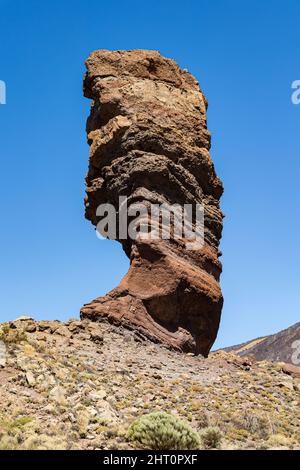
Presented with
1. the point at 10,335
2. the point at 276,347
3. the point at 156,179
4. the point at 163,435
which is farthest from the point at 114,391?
the point at 276,347

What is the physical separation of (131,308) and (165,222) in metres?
4.24

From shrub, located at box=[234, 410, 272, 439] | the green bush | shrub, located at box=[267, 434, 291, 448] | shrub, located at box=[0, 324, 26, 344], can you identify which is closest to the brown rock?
shrub, located at box=[234, 410, 272, 439]

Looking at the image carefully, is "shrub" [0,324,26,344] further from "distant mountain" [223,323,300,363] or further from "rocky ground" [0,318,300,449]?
"distant mountain" [223,323,300,363]

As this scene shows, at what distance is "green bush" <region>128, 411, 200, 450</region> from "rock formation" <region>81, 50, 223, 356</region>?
8.72 meters

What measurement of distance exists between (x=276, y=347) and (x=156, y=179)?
57329mm

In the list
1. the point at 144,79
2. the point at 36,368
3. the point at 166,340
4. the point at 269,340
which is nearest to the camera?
the point at 36,368

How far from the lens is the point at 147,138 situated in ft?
75.2

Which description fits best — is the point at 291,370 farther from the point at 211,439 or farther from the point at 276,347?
the point at 276,347

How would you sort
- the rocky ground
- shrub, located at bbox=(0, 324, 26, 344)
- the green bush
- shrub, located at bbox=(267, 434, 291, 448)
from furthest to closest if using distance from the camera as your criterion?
shrub, located at bbox=(0, 324, 26, 344)
shrub, located at bbox=(267, 434, 291, 448)
the rocky ground
the green bush

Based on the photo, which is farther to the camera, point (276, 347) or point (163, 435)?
point (276, 347)

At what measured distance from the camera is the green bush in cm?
1034

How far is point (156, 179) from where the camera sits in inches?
890

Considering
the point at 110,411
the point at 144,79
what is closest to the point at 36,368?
the point at 110,411
